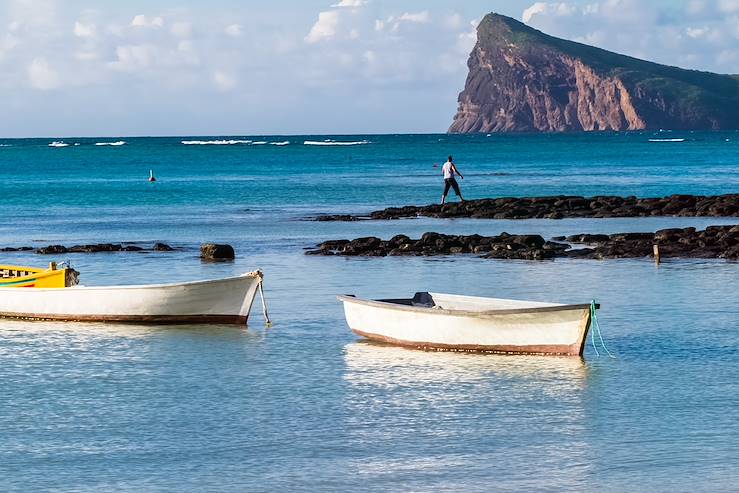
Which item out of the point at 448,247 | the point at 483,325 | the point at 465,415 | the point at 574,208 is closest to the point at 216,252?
the point at 448,247

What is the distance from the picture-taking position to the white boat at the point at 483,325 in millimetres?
17641

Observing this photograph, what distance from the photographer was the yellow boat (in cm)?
2292

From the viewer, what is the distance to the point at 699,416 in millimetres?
14352

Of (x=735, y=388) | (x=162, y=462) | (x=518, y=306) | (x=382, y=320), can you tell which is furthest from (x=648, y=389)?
(x=162, y=462)

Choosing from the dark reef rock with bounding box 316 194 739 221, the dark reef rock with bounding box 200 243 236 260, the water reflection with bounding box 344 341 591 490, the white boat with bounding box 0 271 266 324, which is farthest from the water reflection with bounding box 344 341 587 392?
the dark reef rock with bounding box 316 194 739 221

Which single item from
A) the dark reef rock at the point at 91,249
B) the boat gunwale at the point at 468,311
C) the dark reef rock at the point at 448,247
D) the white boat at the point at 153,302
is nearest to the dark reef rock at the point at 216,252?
the dark reef rock at the point at 448,247

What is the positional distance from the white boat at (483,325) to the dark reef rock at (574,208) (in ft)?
88.4

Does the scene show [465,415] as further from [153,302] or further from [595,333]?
[153,302]

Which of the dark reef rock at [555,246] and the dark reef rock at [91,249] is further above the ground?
the dark reef rock at [555,246]

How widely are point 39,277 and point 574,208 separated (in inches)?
1135

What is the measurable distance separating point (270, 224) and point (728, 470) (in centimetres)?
3453

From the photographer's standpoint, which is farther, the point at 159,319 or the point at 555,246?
the point at 555,246

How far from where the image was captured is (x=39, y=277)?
23.2 meters

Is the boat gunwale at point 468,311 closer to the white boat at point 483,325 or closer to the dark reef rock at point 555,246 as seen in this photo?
the white boat at point 483,325
